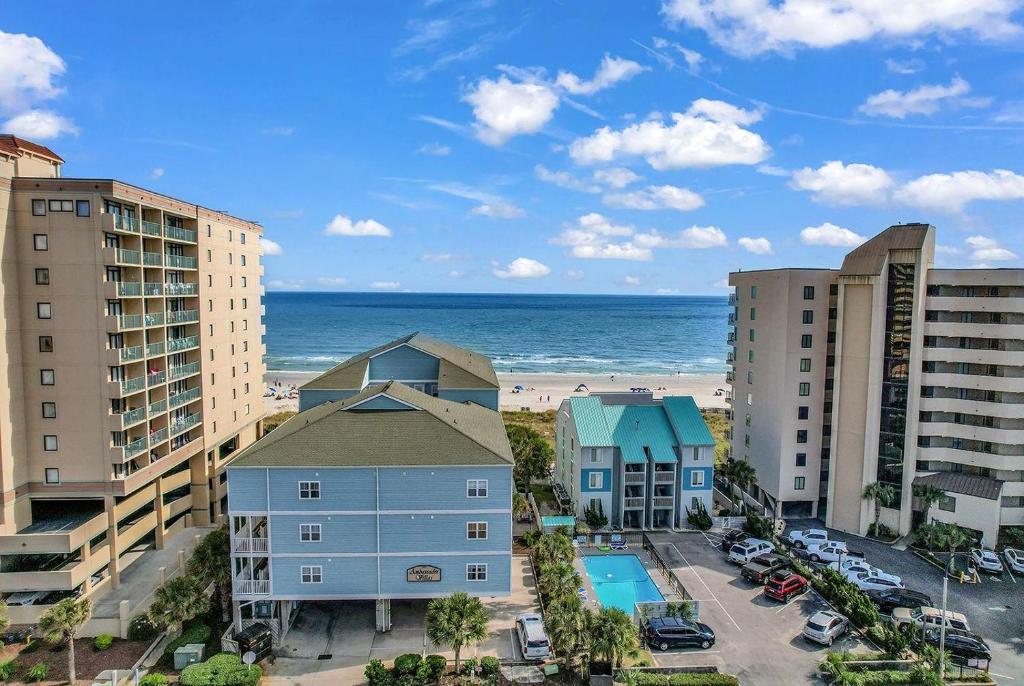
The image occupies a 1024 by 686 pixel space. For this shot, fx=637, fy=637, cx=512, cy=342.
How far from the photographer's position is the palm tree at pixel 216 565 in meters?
30.0

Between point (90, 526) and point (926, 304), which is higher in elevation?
point (926, 304)

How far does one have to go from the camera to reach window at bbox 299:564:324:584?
29391 mm

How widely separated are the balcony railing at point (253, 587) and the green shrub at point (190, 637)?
6.91ft

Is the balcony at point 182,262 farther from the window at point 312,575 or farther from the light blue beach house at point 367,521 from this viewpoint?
the window at point 312,575

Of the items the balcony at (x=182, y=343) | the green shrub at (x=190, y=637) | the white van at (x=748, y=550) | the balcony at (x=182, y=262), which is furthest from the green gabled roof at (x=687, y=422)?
the balcony at (x=182, y=262)

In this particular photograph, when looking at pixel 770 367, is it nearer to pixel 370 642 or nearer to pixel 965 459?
pixel 965 459

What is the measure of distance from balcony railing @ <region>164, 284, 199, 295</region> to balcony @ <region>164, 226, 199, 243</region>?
2785 millimetres

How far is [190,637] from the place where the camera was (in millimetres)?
27766

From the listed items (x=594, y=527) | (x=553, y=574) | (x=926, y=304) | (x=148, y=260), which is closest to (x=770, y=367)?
(x=926, y=304)

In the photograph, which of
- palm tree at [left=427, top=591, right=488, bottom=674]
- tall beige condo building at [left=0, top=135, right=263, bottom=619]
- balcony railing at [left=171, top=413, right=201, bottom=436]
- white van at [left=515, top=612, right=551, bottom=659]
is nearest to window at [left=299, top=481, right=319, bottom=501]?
palm tree at [left=427, top=591, right=488, bottom=674]

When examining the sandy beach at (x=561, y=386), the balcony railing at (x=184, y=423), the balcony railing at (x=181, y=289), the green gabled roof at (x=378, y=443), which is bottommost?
the sandy beach at (x=561, y=386)

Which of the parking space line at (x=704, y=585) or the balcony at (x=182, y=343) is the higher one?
the balcony at (x=182, y=343)

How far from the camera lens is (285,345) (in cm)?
18350

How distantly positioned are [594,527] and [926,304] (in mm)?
25634
